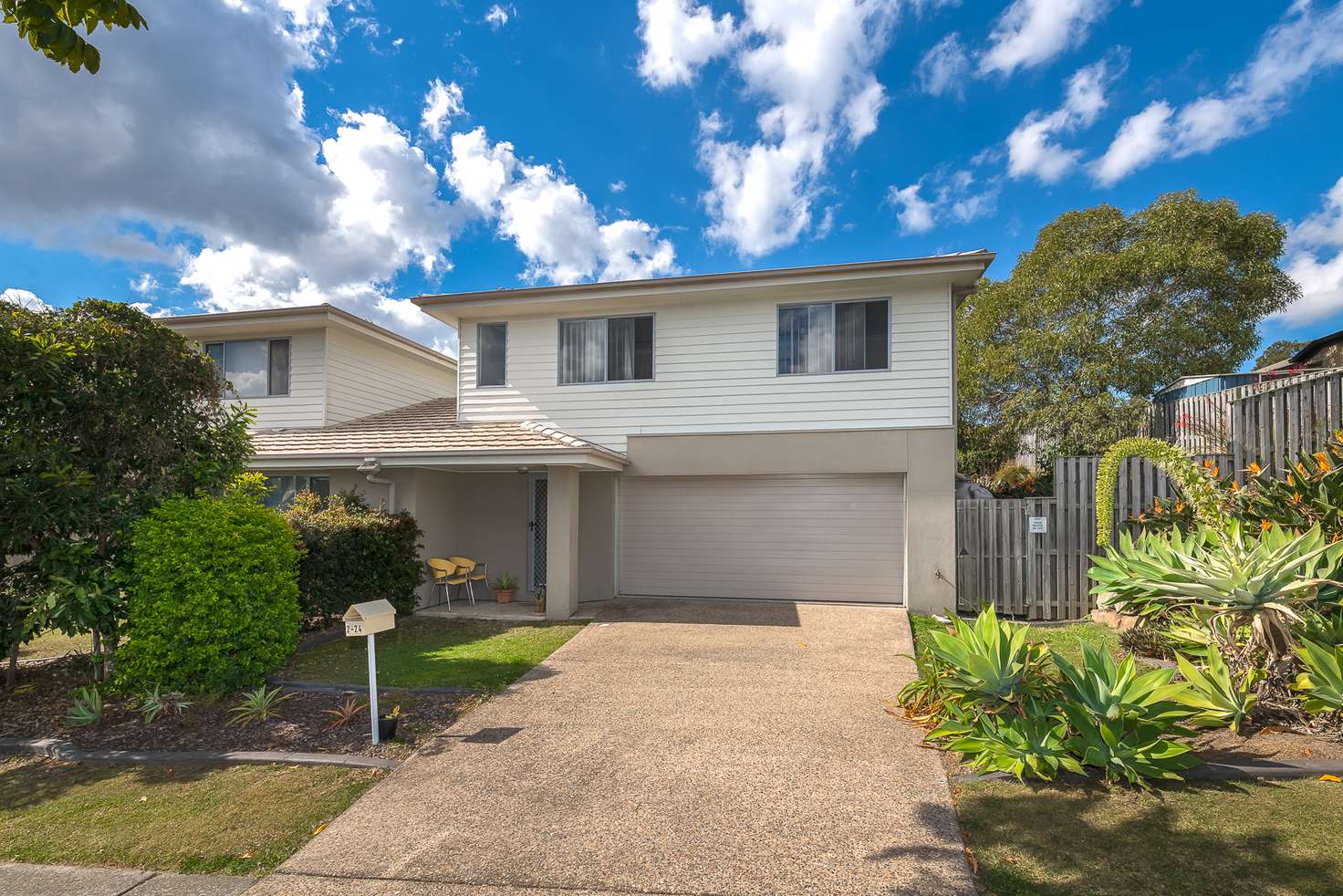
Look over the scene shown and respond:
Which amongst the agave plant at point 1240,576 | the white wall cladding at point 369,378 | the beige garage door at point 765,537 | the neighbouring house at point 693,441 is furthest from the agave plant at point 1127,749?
the white wall cladding at point 369,378

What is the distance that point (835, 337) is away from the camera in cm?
1087

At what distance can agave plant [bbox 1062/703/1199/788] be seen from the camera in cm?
393

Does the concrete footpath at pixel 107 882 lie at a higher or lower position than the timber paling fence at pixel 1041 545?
lower

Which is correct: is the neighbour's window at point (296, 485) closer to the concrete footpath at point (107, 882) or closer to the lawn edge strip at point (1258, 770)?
the concrete footpath at point (107, 882)

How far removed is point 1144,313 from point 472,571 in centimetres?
1725

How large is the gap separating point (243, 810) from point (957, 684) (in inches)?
195

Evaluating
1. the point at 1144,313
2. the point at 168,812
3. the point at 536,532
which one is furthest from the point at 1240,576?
the point at 1144,313

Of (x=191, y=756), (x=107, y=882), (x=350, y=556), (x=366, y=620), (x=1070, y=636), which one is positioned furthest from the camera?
(x=350, y=556)

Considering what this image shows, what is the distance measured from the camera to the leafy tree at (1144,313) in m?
15.4

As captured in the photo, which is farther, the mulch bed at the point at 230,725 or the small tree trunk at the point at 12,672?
the small tree trunk at the point at 12,672

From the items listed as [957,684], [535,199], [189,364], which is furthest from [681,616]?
[535,199]

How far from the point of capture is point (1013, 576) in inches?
395

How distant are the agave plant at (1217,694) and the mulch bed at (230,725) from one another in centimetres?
585

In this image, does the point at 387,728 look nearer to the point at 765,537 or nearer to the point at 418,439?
the point at 418,439
